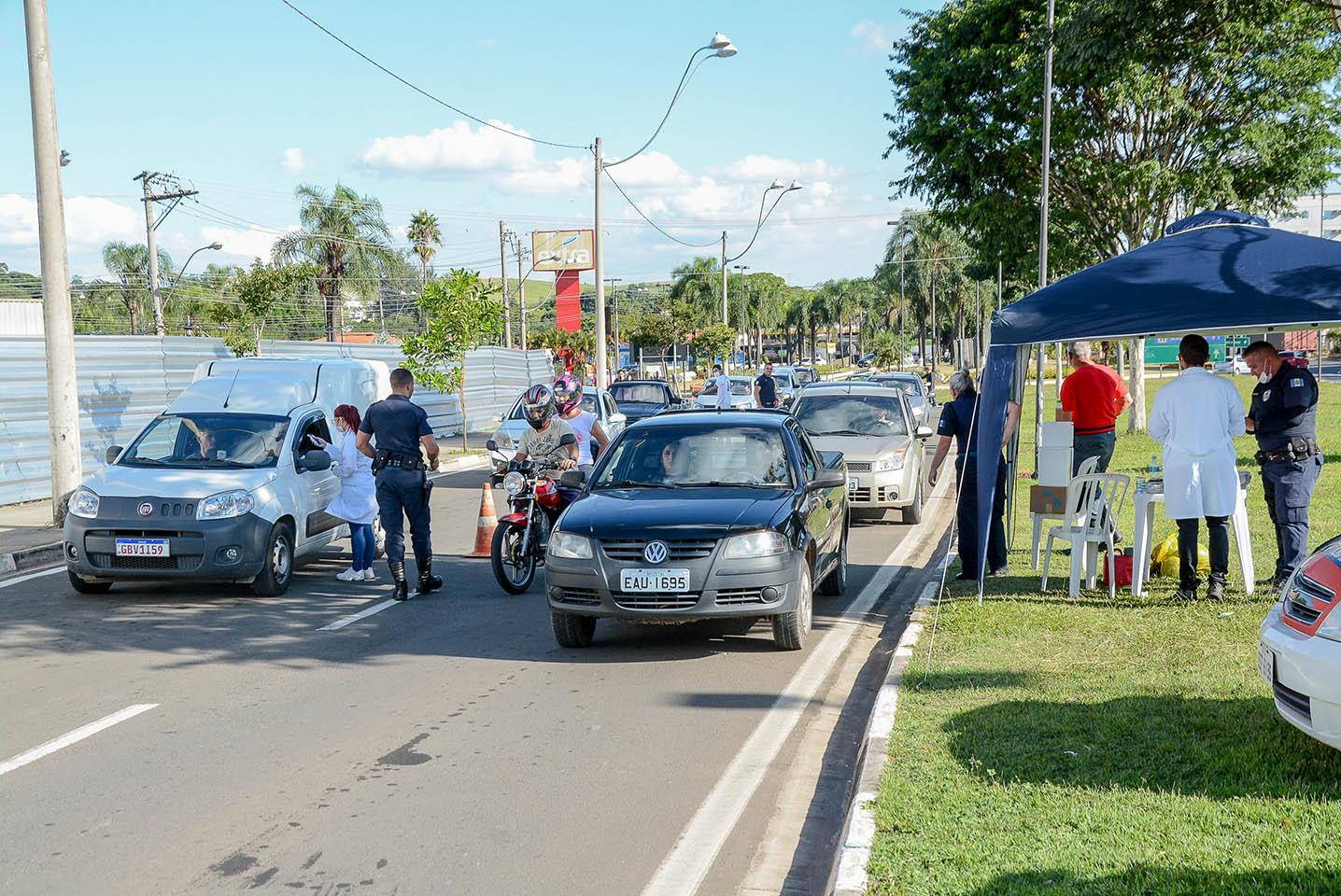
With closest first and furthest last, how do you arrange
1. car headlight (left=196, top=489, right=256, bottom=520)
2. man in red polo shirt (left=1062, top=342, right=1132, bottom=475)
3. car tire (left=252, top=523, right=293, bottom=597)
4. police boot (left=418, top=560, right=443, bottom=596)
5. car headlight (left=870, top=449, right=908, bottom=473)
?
car headlight (left=196, top=489, right=256, bottom=520) < car tire (left=252, top=523, right=293, bottom=597) < police boot (left=418, top=560, right=443, bottom=596) < man in red polo shirt (left=1062, top=342, right=1132, bottom=475) < car headlight (left=870, top=449, right=908, bottom=473)

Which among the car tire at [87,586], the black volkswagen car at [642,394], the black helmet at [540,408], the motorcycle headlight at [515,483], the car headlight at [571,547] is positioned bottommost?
the car tire at [87,586]

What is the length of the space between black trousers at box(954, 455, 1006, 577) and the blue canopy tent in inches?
47.3

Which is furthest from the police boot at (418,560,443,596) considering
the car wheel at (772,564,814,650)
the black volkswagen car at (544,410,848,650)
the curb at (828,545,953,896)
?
the curb at (828,545,953,896)

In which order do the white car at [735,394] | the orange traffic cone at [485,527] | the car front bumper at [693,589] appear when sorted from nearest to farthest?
the car front bumper at [693,589], the orange traffic cone at [485,527], the white car at [735,394]

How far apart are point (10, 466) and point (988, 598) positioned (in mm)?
15303

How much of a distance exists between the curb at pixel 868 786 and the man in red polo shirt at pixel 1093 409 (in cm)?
433

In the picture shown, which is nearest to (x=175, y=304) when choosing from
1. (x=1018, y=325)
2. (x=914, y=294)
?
(x=914, y=294)

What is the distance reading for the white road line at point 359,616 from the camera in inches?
376

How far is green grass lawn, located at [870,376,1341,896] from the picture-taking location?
430cm

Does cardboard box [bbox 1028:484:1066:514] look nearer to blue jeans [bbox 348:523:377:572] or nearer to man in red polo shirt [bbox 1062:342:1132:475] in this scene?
man in red polo shirt [bbox 1062:342:1132:475]

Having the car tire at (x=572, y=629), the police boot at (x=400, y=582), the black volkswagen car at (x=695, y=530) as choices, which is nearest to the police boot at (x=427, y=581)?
the police boot at (x=400, y=582)

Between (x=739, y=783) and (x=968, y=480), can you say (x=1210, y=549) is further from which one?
(x=739, y=783)

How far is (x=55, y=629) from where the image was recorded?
9.55 metres

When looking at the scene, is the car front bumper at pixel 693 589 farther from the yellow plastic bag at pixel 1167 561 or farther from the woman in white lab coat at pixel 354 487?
the yellow plastic bag at pixel 1167 561
